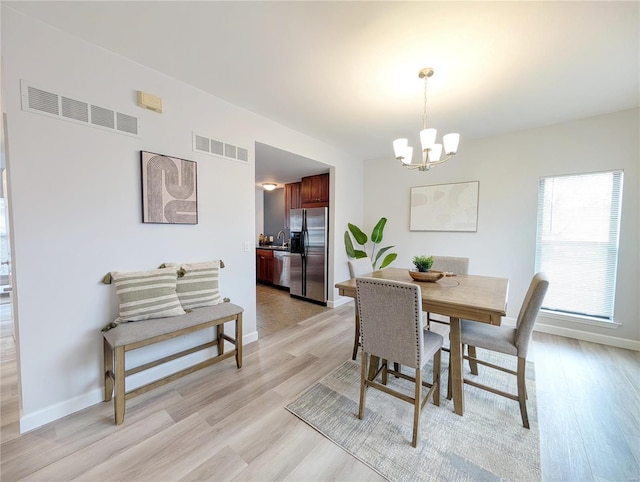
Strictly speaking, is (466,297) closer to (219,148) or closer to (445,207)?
(445,207)

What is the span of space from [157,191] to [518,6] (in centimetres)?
276

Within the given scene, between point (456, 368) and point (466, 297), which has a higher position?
point (466, 297)

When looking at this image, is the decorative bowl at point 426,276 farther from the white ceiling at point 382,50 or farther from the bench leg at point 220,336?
the bench leg at point 220,336

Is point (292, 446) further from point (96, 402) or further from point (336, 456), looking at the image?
point (96, 402)

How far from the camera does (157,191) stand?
212cm

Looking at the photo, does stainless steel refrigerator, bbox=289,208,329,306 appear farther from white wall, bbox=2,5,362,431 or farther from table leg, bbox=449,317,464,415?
table leg, bbox=449,317,464,415

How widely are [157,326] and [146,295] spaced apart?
26cm

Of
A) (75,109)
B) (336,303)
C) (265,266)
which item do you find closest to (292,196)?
(265,266)

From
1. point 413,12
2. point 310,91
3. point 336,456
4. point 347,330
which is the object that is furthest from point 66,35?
point 347,330

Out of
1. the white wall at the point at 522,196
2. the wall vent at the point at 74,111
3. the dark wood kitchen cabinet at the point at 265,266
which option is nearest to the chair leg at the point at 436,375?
the white wall at the point at 522,196

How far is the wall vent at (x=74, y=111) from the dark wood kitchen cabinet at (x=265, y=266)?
402 centimetres

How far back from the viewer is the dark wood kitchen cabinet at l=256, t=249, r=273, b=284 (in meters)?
5.83

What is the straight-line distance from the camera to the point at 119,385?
1.66m

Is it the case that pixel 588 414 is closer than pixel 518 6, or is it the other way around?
pixel 518 6
